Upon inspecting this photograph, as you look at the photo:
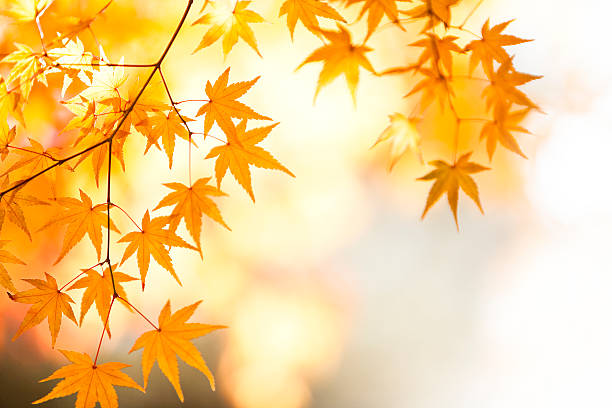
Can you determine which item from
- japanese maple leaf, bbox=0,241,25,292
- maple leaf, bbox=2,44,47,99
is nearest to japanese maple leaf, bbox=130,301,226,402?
japanese maple leaf, bbox=0,241,25,292

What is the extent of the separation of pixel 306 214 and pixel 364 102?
0.78 meters

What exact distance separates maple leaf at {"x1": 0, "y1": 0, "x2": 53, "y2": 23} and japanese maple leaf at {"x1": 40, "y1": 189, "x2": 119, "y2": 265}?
282 mm

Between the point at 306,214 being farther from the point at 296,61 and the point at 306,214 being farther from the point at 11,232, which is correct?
the point at 11,232

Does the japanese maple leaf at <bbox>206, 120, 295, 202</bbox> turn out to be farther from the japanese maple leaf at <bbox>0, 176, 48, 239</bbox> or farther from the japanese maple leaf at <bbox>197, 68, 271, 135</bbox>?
the japanese maple leaf at <bbox>0, 176, 48, 239</bbox>

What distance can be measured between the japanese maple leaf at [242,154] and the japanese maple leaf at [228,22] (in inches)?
5.2

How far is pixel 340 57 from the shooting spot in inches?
26.5

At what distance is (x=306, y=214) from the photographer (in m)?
2.98

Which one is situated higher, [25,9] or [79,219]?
[25,9]

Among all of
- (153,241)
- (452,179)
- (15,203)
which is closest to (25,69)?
(15,203)

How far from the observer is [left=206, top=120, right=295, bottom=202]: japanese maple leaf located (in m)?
0.71

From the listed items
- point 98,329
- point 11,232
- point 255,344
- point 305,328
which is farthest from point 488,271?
point 11,232

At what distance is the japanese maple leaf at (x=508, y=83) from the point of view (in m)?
0.71

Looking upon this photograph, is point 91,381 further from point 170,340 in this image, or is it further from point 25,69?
point 25,69

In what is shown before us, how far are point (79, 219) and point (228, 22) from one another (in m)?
0.41
